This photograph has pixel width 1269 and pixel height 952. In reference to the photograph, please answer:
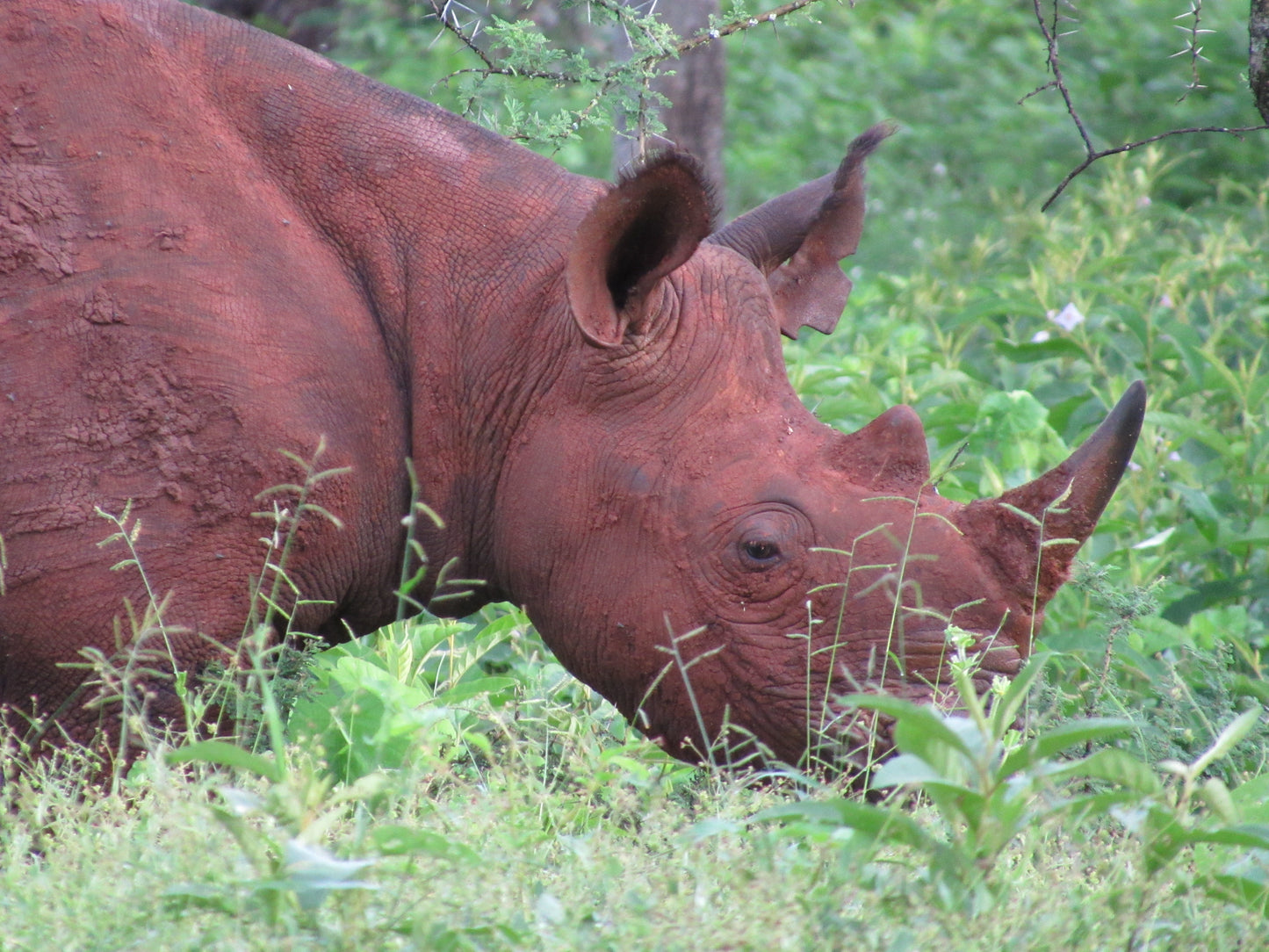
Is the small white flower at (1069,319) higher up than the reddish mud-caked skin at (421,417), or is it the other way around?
the small white flower at (1069,319)

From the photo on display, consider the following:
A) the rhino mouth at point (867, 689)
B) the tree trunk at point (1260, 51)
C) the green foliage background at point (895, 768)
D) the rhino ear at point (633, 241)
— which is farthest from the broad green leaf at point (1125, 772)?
the tree trunk at point (1260, 51)

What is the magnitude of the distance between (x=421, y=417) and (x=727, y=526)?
2.42 ft

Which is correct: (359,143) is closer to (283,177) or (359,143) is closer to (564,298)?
(283,177)

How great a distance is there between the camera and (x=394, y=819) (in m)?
2.99

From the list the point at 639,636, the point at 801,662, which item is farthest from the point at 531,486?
the point at 801,662

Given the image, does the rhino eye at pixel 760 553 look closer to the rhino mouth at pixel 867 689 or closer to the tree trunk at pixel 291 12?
the rhino mouth at pixel 867 689

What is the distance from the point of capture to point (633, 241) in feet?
11.8

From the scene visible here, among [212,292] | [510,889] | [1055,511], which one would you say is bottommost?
[510,889]

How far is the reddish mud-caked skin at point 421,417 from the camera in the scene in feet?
11.1

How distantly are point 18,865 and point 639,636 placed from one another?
1.37 m

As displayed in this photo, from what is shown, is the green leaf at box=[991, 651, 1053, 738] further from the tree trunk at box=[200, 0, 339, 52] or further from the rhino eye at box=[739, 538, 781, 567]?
the tree trunk at box=[200, 0, 339, 52]

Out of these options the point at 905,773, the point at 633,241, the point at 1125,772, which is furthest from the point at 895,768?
the point at 633,241

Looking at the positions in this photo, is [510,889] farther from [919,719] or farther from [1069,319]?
[1069,319]

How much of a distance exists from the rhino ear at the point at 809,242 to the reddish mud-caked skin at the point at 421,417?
411mm
